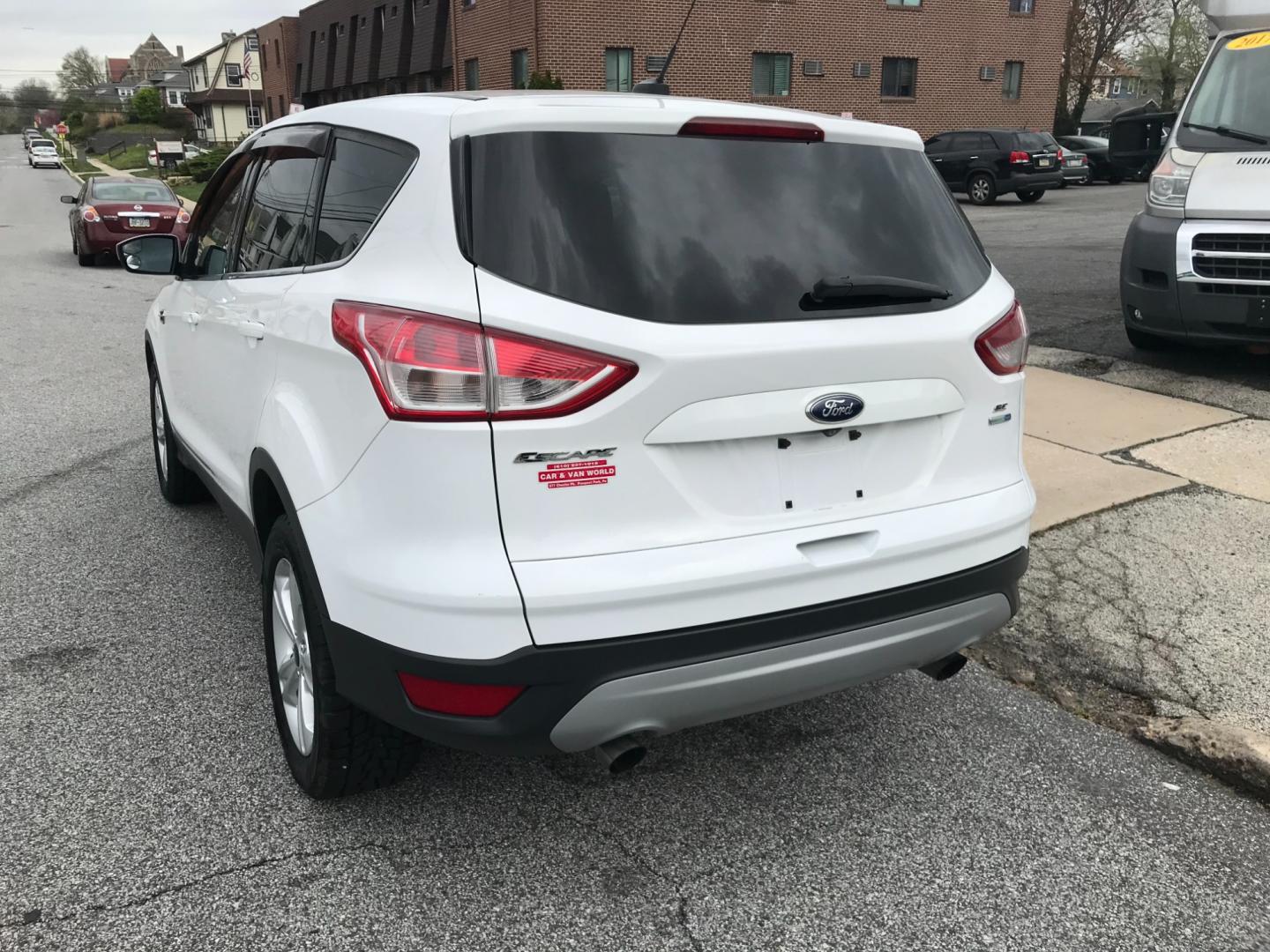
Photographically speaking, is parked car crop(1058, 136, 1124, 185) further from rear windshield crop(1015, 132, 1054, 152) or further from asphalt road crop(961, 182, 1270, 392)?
asphalt road crop(961, 182, 1270, 392)

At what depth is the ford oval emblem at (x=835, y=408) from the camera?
2504 millimetres

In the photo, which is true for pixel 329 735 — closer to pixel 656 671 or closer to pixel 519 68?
pixel 656 671

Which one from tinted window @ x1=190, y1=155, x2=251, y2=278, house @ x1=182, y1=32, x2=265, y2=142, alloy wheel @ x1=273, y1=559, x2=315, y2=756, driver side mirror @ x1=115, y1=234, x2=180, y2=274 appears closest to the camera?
alloy wheel @ x1=273, y1=559, x2=315, y2=756

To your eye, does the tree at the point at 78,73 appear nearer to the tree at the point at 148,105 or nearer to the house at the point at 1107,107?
the tree at the point at 148,105

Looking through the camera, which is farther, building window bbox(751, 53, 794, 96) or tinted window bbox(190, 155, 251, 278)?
building window bbox(751, 53, 794, 96)

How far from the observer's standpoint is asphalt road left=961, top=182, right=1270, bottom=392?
26.5 feet

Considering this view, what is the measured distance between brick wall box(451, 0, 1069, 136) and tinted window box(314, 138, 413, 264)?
29.8 m

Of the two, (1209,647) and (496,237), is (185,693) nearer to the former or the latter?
(496,237)

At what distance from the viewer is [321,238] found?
302 cm

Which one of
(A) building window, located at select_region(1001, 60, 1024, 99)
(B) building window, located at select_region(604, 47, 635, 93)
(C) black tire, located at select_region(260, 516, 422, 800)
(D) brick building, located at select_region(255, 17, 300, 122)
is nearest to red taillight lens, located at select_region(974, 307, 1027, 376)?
(C) black tire, located at select_region(260, 516, 422, 800)

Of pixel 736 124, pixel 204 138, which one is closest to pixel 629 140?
pixel 736 124

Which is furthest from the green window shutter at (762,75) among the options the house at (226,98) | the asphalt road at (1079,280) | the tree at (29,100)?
the tree at (29,100)

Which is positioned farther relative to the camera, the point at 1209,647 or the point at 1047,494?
the point at 1047,494

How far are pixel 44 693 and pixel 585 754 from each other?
184 cm
